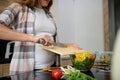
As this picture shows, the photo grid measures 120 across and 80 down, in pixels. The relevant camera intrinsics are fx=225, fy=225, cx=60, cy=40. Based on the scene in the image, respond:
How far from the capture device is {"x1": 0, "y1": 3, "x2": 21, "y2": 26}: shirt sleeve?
1.10m

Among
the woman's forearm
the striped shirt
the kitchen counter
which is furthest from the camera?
the striped shirt

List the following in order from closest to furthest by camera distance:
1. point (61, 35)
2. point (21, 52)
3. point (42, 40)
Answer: point (42, 40) < point (21, 52) < point (61, 35)

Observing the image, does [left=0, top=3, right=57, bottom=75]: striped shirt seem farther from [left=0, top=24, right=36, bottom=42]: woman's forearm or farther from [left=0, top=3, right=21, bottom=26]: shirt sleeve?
[left=0, top=24, right=36, bottom=42]: woman's forearm

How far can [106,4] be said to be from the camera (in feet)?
9.14

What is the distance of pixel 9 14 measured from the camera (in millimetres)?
1111

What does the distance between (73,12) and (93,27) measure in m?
0.31

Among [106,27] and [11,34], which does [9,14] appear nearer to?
[11,34]

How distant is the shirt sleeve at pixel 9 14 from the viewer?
1.10 m

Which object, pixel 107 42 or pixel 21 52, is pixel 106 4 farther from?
pixel 21 52

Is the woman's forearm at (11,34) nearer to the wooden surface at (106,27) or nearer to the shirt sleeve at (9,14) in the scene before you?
the shirt sleeve at (9,14)

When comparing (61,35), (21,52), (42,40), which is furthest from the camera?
(61,35)

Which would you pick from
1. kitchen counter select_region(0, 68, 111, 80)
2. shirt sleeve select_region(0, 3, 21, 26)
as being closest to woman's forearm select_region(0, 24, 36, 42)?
shirt sleeve select_region(0, 3, 21, 26)

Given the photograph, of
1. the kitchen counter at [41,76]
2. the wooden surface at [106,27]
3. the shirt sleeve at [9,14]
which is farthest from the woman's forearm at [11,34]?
the wooden surface at [106,27]

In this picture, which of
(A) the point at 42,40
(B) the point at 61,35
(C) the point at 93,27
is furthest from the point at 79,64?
(C) the point at 93,27
